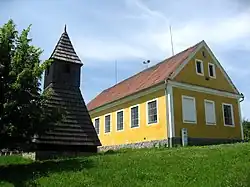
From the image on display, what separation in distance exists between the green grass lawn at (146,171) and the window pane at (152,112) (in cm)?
1070

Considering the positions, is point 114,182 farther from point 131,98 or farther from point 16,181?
point 131,98

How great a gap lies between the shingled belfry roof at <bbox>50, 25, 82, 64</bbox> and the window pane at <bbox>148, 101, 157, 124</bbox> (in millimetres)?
7147

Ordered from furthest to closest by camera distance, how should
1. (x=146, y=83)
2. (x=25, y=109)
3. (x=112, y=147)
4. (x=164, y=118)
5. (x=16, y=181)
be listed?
(x=112, y=147), (x=146, y=83), (x=164, y=118), (x=25, y=109), (x=16, y=181)

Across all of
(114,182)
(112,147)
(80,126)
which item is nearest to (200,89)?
(112,147)

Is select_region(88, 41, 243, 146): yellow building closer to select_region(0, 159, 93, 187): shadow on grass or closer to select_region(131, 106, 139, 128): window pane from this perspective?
select_region(131, 106, 139, 128): window pane

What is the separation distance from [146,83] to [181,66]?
3.25 metres

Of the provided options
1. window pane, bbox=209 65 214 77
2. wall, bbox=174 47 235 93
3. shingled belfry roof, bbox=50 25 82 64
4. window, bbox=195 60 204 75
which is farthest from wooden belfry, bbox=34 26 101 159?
window pane, bbox=209 65 214 77

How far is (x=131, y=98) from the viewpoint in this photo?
2777cm

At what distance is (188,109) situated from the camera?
24797 mm

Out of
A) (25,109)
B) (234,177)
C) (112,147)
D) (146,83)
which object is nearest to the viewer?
(234,177)

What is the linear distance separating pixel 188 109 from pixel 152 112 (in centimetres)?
267

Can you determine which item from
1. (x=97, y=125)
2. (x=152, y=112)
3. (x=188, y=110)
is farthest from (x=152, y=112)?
(x=97, y=125)

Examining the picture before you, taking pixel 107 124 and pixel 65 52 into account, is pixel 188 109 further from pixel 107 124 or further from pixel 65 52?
pixel 65 52

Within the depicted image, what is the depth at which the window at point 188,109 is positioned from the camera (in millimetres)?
24422
